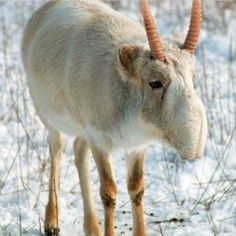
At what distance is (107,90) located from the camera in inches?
187

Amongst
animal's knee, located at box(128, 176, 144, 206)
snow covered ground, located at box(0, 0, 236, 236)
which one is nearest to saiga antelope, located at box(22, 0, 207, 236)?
animal's knee, located at box(128, 176, 144, 206)

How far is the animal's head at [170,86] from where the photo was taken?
4082 millimetres

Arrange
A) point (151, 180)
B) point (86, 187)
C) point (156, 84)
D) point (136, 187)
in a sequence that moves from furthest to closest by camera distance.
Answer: point (151, 180)
point (86, 187)
point (136, 187)
point (156, 84)

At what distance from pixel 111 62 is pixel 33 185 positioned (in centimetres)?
205

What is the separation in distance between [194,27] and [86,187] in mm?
2084

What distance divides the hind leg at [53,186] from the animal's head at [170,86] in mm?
1621

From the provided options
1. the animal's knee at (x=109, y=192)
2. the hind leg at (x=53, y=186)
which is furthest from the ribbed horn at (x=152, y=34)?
the hind leg at (x=53, y=186)

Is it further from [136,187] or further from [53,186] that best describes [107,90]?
[53,186]

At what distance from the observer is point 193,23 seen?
13.9 ft

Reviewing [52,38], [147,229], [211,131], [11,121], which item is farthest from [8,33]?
[147,229]

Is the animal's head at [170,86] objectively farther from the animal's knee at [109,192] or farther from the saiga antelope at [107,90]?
the animal's knee at [109,192]

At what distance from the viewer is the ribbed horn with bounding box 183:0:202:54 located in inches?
166

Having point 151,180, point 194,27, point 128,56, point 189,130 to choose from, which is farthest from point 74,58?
point 151,180

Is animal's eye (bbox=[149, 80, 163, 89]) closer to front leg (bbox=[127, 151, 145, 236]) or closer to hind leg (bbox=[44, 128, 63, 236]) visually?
front leg (bbox=[127, 151, 145, 236])
